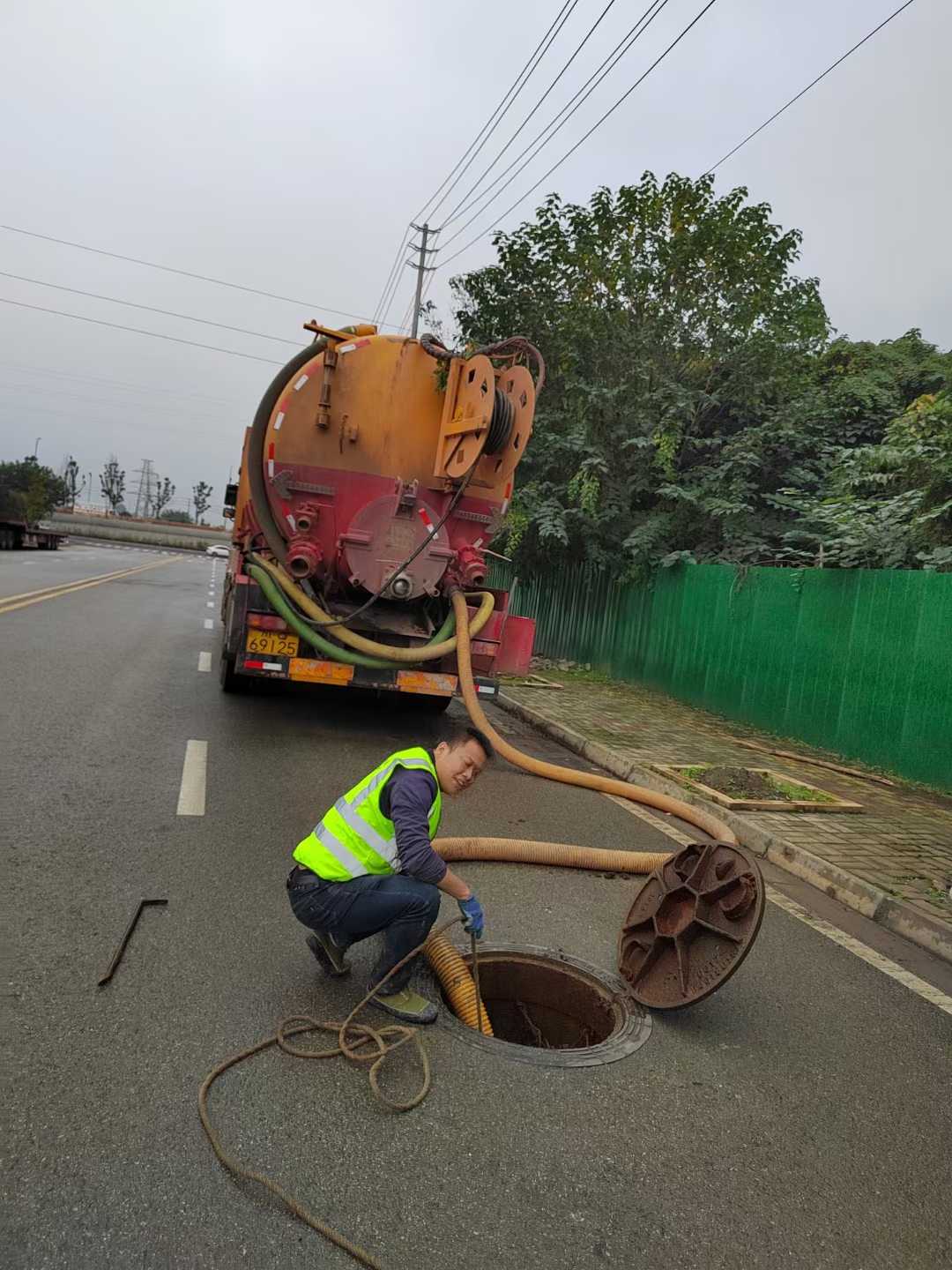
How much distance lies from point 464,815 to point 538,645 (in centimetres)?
1283

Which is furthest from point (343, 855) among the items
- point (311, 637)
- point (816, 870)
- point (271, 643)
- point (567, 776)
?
point (271, 643)

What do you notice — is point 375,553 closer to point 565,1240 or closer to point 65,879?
point 65,879

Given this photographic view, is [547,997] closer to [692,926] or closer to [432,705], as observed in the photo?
[692,926]

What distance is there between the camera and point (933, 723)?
861 centimetres

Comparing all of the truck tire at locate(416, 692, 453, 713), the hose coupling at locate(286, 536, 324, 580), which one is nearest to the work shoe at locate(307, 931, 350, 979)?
the hose coupling at locate(286, 536, 324, 580)

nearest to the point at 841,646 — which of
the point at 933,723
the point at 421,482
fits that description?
the point at 933,723

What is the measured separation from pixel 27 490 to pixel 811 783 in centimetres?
4916

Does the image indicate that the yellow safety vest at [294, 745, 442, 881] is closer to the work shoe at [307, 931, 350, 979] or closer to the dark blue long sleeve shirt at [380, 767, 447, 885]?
the dark blue long sleeve shirt at [380, 767, 447, 885]

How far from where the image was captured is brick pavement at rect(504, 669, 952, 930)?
5.83 metres

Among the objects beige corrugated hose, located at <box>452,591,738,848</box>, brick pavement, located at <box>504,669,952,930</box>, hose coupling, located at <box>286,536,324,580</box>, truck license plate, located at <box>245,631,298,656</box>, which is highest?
hose coupling, located at <box>286,536,324,580</box>

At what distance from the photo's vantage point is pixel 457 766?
337 centimetres

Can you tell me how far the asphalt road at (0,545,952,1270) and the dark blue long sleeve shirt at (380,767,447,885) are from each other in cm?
62

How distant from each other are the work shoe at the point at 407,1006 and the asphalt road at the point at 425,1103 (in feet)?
0.25

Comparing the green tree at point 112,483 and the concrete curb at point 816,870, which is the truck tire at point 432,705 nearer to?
the concrete curb at point 816,870
